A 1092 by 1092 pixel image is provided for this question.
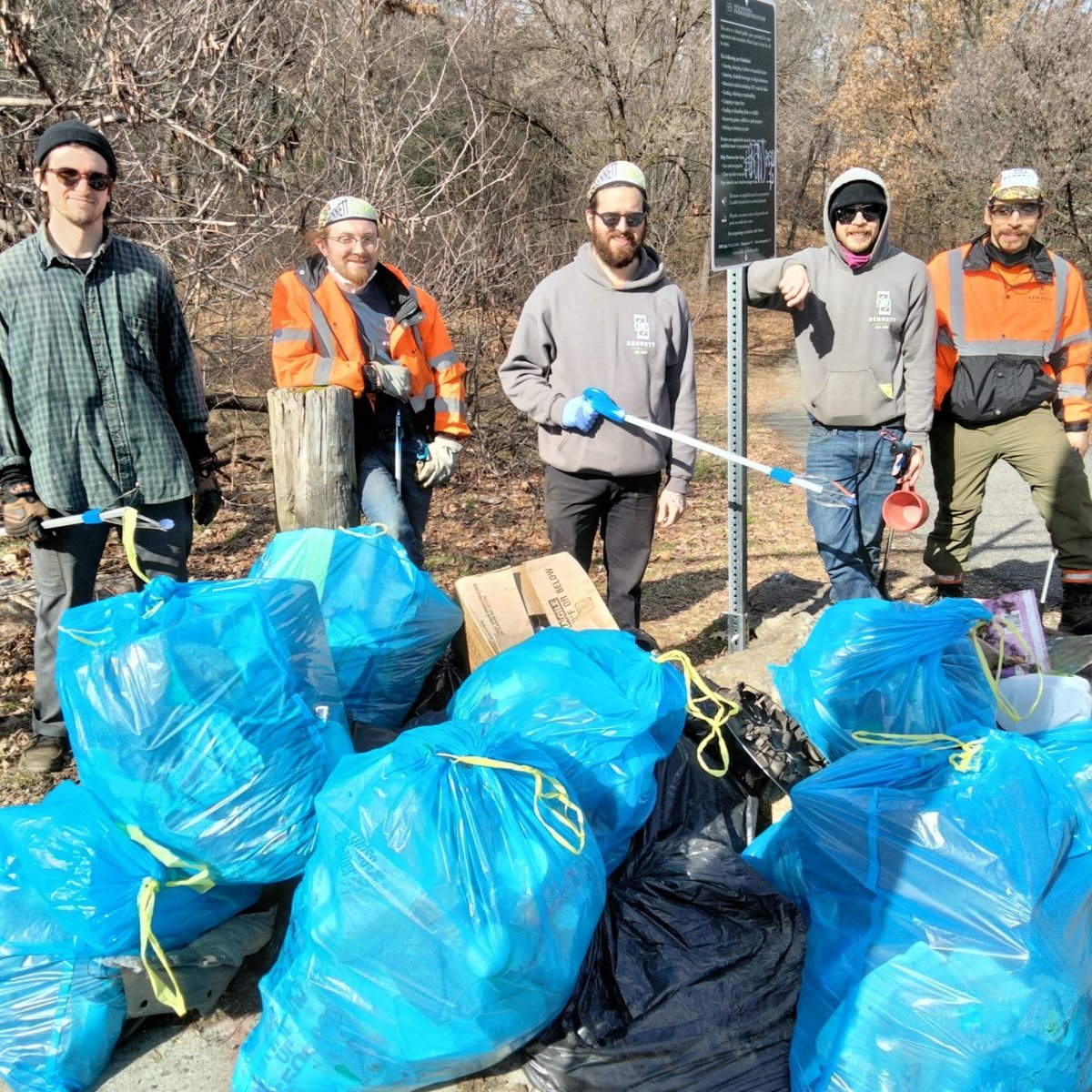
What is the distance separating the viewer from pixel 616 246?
11.3 ft

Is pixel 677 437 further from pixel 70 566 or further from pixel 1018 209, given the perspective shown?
pixel 70 566

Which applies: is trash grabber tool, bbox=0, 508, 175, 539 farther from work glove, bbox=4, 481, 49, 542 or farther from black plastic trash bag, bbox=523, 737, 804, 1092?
black plastic trash bag, bbox=523, 737, 804, 1092

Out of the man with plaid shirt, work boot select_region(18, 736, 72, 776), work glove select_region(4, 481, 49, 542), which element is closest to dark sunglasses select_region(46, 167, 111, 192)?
the man with plaid shirt

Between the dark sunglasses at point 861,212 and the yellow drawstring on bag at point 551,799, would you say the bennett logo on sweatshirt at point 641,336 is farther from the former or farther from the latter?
the yellow drawstring on bag at point 551,799

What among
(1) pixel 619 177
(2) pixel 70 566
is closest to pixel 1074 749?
(1) pixel 619 177

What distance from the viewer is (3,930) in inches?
85.7

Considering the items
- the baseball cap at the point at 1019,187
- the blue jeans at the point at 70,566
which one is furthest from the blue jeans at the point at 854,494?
the blue jeans at the point at 70,566

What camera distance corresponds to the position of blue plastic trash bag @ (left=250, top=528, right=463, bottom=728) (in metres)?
2.84

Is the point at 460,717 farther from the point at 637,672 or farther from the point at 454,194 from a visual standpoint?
the point at 454,194

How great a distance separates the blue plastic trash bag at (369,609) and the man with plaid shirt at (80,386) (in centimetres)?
51

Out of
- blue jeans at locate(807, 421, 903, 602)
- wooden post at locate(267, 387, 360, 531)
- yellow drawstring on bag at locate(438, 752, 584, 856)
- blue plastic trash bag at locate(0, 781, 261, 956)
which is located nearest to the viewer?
yellow drawstring on bag at locate(438, 752, 584, 856)

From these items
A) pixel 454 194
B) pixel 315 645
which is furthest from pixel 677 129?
pixel 315 645

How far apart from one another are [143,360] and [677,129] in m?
11.0

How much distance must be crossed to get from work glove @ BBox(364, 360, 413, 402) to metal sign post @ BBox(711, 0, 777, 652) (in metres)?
1.22
